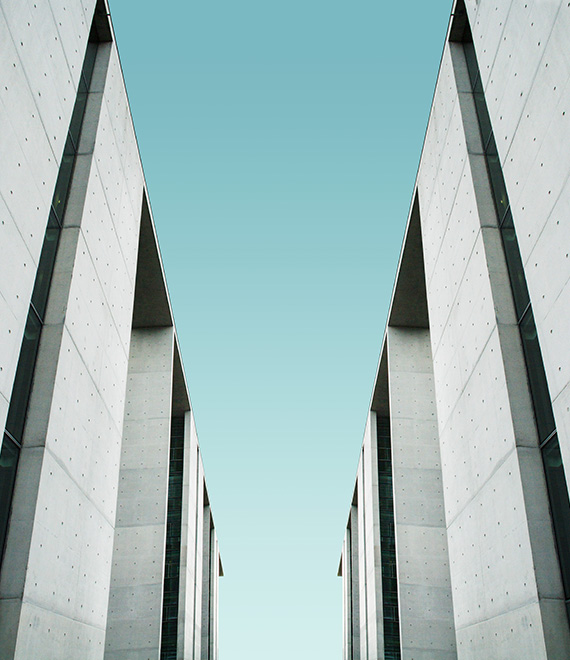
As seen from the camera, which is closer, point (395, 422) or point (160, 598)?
point (160, 598)

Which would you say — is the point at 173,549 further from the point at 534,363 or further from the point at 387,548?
the point at 534,363

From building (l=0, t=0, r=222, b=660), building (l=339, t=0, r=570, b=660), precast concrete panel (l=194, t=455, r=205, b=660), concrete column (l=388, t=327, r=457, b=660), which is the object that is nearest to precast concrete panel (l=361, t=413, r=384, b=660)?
concrete column (l=388, t=327, r=457, b=660)

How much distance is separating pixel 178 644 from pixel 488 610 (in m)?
17.7

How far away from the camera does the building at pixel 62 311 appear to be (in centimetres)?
920

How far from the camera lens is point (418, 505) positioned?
77.5 feet

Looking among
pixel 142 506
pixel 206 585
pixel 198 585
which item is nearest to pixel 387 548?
pixel 198 585

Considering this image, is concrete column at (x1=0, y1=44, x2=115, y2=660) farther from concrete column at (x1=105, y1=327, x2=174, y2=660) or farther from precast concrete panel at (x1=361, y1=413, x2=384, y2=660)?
precast concrete panel at (x1=361, y1=413, x2=384, y2=660)

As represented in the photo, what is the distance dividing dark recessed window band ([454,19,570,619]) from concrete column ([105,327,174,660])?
15.2 m

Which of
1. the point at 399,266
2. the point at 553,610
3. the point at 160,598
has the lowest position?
the point at 553,610

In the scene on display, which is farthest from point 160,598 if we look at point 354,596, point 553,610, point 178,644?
point 354,596

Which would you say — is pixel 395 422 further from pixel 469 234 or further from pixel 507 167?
pixel 507 167

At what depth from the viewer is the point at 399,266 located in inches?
888

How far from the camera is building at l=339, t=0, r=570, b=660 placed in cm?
916

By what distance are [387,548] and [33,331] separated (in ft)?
73.6
